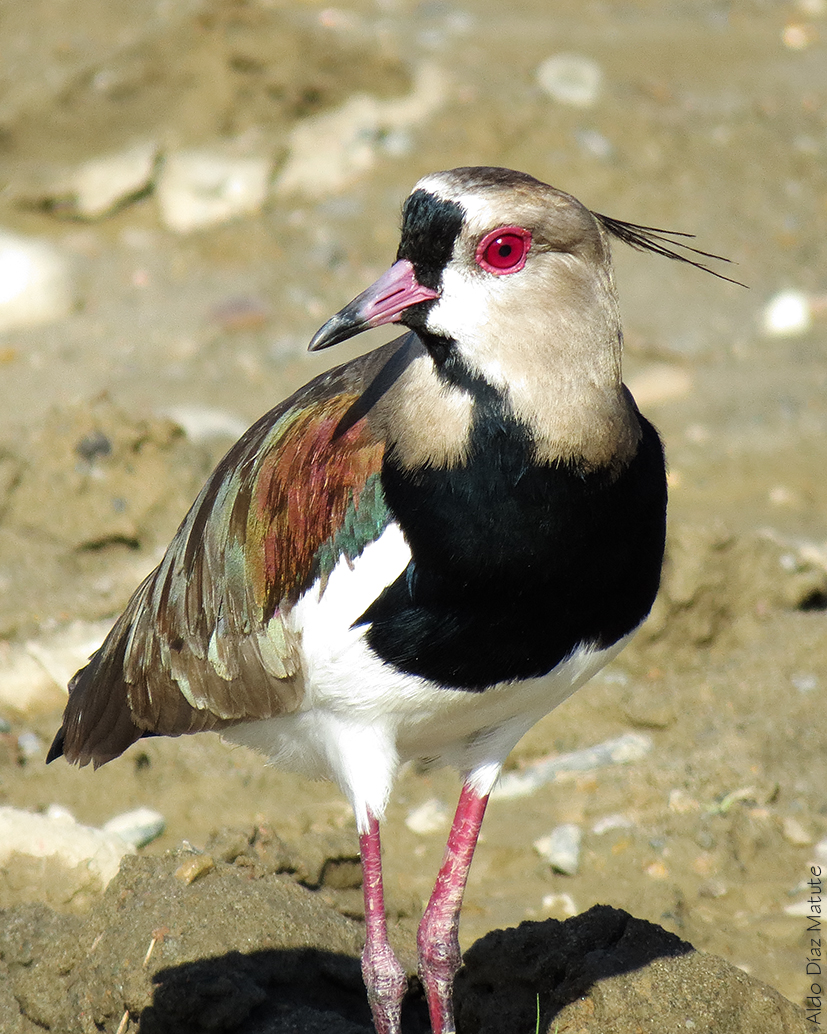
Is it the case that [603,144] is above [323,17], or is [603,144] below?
below

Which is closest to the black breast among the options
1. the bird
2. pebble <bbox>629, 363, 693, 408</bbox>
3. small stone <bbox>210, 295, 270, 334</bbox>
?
the bird

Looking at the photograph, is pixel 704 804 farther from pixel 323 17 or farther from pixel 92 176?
pixel 323 17

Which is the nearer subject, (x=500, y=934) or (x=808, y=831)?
(x=500, y=934)

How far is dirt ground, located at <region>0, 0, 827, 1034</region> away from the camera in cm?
549

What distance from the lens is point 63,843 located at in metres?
5.13

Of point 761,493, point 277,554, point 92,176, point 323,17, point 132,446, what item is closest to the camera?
point 277,554

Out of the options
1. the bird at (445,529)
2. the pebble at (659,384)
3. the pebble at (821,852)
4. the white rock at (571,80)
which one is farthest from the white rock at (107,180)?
the pebble at (821,852)

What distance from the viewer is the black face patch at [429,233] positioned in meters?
3.65

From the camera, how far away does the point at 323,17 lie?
11.7m

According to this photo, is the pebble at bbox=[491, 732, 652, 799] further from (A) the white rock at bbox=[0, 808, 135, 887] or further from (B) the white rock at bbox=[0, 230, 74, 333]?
(B) the white rock at bbox=[0, 230, 74, 333]

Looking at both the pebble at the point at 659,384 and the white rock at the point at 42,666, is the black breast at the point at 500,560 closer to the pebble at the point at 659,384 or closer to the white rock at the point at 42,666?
the white rock at the point at 42,666

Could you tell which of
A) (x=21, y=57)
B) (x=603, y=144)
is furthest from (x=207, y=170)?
(x=603, y=144)

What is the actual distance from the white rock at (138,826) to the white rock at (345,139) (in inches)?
251

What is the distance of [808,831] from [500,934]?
1605 millimetres
